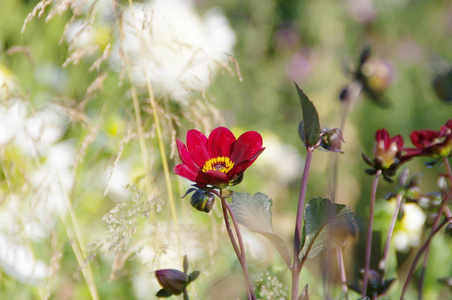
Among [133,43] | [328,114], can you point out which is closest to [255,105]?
[328,114]

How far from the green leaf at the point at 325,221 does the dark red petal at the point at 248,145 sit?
0.20 ft

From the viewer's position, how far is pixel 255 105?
5.77 ft

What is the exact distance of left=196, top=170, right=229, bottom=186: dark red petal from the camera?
0.33m

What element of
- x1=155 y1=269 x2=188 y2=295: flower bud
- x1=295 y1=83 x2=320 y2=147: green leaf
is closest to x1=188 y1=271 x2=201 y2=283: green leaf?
x1=155 y1=269 x2=188 y2=295: flower bud

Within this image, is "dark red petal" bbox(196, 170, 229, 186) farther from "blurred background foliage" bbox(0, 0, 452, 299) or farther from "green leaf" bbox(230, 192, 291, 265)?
"blurred background foliage" bbox(0, 0, 452, 299)

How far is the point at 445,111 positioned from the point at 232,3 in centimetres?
89

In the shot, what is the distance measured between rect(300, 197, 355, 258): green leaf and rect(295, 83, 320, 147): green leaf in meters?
0.04

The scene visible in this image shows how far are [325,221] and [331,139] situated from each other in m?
0.05

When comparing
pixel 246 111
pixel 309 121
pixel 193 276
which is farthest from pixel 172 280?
pixel 246 111

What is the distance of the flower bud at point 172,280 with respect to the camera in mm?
336

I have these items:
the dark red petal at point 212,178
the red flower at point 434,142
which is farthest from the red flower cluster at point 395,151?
the dark red petal at point 212,178

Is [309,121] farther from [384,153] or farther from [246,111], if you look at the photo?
[246,111]

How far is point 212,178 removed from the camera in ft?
1.09

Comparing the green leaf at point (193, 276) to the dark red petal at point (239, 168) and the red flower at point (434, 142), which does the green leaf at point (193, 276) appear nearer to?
the dark red petal at point (239, 168)
